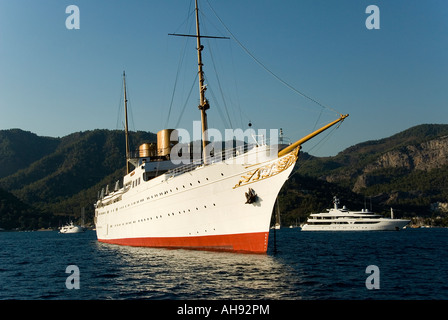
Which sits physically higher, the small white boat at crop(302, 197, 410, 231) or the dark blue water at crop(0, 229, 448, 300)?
the dark blue water at crop(0, 229, 448, 300)

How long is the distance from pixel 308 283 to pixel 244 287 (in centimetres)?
321

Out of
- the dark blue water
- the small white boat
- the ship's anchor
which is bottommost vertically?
the small white boat

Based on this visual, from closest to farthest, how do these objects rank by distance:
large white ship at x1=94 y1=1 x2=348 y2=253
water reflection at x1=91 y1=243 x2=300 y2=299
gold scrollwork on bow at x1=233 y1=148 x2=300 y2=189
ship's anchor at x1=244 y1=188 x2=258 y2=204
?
water reflection at x1=91 y1=243 x2=300 y2=299 < gold scrollwork on bow at x1=233 y1=148 x2=300 y2=189 < ship's anchor at x1=244 y1=188 x2=258 y2=204 < large white ship at x1=94 y1=1 x2=348 y2=253

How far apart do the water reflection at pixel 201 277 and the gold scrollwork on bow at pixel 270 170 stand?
16.4 ft

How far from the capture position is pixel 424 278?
2217 centimetres

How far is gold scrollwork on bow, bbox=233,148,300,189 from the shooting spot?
26.9 meters

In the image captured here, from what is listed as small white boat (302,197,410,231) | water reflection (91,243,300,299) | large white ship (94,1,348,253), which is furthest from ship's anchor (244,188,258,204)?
small white boat (302,197,410,231)

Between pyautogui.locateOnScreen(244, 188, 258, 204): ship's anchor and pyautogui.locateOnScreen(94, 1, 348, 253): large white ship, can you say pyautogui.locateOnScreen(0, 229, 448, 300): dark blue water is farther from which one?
pyautogui.locateOnScreen(244, 188, 258, 204): ship's anchor

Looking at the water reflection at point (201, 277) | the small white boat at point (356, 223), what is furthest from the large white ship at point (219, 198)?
the small white boat at point (356, 223)

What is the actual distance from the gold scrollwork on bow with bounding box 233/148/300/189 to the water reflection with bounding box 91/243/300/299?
16.4ft

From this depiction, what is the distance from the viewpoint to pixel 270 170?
90.2 ft

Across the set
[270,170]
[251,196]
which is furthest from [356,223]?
[251,196]

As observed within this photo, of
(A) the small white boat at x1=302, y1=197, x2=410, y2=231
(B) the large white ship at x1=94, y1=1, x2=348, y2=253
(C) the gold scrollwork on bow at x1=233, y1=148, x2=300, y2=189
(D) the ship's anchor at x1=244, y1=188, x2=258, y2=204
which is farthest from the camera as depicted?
(A) the small white boat at x1=302, y1=197, x2=410, y2=231
